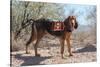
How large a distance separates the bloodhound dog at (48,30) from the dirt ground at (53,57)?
54 mm

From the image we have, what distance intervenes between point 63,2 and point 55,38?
1.32ft

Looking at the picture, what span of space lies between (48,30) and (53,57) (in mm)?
296

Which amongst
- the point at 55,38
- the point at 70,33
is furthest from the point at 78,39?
the point at 55,38

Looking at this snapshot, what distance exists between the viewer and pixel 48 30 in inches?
88.4

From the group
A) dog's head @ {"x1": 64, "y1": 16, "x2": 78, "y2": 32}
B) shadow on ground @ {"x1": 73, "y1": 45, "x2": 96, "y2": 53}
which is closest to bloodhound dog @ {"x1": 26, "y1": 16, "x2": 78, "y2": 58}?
dog's head @ {"x1": 64, "y1": 16, "x2": 78, "y2": 32}

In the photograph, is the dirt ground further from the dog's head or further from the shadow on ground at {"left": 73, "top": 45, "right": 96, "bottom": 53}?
the dog's head

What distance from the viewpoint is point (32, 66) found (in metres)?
2.16

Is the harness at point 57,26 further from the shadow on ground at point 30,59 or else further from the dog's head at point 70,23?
the shadow on ground at point 30,59

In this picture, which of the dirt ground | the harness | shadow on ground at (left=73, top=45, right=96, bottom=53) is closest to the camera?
the dirt ground

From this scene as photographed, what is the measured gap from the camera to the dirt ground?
2120 millimetres

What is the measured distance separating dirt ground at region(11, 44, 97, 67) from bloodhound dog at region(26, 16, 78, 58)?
0.05 metres

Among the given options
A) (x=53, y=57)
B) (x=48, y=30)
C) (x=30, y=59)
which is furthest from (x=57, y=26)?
(x=30, y=59)

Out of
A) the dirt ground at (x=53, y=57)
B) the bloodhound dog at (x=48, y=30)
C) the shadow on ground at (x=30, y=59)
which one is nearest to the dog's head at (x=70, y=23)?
the bloodhound dog at (x=48, y=30)
